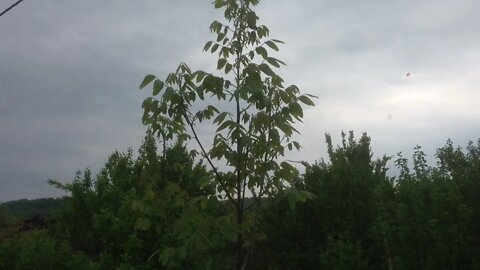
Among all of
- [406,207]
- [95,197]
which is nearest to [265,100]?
[406,207]

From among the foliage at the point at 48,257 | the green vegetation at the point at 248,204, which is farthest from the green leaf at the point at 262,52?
the foliage at the point at 48,257

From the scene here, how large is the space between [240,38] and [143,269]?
8.27 m

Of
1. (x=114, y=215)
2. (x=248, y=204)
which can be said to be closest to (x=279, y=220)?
(x=114, y=215)

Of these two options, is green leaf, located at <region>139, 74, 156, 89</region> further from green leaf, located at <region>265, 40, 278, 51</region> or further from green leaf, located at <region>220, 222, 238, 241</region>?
green leaf, located at <region>220, 222, 238, 241</region>

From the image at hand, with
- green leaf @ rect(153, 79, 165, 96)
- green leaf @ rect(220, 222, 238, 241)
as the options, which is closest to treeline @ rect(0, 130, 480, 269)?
green leaf @ rect(220, 222, 238, 241)

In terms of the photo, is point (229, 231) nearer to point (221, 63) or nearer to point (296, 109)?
point (296, 109)

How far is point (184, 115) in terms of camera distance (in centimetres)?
573

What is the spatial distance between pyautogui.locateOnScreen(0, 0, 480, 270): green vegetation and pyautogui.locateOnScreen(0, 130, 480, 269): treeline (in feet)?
0.08

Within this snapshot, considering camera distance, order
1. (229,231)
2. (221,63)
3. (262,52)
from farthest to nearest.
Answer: (221,63) < (262,52) < (229,231)

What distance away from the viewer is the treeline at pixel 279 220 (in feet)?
18.9

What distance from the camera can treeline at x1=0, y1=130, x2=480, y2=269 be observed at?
5.77 m

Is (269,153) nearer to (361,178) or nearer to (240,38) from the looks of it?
(240,38)

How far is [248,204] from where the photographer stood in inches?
229

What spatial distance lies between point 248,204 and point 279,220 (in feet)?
37.9
